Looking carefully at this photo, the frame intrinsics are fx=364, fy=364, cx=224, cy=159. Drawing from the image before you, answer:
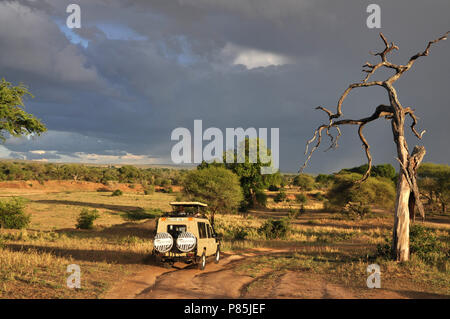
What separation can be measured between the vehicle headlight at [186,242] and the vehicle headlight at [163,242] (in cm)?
32

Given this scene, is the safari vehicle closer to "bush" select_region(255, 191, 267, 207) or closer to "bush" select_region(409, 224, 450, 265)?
"bush" select_region(409, 224, 450, 265)

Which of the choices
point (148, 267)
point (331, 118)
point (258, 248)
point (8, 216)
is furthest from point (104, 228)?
point (331, 118)

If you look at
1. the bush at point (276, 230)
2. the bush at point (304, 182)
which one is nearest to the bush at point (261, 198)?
the bush at point (276, 230)

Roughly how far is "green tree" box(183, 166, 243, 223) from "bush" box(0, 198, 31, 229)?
54.3 ft

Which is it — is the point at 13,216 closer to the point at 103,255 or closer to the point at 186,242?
the point at 103,255

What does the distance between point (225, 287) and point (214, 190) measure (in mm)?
29042

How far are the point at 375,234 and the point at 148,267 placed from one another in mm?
22230

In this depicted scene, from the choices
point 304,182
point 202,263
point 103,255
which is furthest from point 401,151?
point 304,182

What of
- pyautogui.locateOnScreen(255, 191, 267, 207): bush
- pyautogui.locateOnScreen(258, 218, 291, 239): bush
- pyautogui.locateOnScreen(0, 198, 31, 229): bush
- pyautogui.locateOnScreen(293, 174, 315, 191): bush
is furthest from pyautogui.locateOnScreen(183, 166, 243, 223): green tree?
pyautogui.locateOnScreen(293, 174, 315, 191): bush

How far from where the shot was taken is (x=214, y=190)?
39.8 metres

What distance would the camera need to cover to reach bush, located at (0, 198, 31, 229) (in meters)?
29.8

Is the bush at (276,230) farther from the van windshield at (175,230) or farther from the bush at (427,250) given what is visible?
the van windshield at (175,230)

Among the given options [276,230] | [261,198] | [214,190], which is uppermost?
[214,190]
